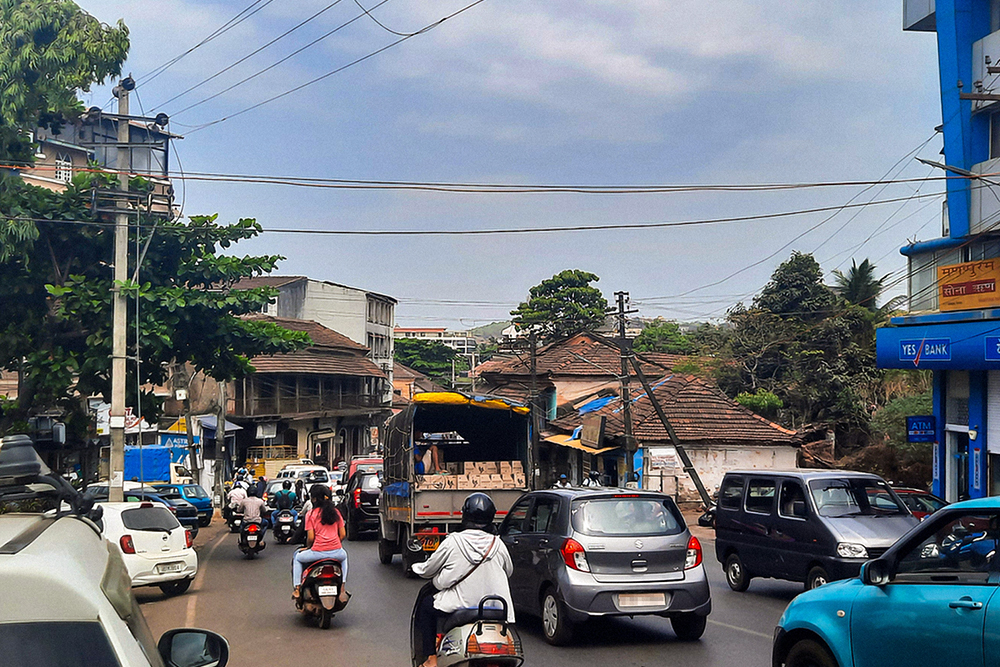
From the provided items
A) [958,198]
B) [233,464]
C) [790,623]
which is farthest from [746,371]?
[790,623]

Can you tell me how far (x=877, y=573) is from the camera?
6062 millimetres

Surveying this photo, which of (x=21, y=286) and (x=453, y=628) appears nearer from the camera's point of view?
(x=453, y=628)

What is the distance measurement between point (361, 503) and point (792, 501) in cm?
1438

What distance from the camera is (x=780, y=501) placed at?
550 inches

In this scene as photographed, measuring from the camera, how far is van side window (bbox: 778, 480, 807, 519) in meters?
13.4

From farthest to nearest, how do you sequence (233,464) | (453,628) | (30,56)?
(233,464) < (30,56) < (453,628)

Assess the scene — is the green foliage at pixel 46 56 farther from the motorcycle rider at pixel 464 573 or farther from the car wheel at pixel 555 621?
the motorcycle rider at pixel 464 573

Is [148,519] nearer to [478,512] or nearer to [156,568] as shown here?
[156,568]

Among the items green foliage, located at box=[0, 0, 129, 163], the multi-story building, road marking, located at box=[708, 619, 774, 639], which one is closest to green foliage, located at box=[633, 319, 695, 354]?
the multi-story building

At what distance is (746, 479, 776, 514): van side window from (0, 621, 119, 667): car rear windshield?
1308cm

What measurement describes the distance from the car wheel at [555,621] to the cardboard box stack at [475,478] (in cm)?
650

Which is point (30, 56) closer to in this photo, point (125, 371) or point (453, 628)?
point (125, 371)

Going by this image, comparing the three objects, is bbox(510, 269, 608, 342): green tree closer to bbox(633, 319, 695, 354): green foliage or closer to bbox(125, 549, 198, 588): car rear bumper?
bbox(633, 319, 695, 354): green foliage

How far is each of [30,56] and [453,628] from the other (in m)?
19.6
